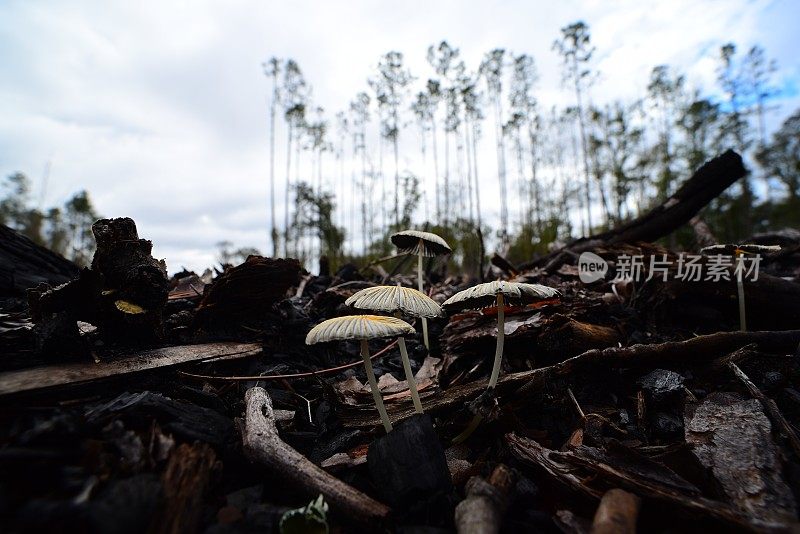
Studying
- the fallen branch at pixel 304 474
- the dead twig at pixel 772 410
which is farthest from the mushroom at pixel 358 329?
the dead twig at pixel 772 410

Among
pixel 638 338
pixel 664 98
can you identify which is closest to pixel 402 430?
pixel 638 338

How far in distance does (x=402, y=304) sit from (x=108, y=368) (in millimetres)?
1519

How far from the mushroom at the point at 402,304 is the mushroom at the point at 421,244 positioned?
0.90m

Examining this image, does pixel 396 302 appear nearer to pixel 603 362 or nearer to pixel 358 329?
pixel 358 329

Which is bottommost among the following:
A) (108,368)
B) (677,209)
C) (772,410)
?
(772,410)

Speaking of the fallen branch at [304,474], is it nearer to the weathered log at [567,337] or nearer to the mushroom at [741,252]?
the weathered log at [567,337]

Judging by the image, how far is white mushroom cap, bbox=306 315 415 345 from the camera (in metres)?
1.42

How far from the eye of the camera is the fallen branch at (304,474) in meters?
1.33

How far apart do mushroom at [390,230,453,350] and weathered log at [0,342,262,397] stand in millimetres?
1339

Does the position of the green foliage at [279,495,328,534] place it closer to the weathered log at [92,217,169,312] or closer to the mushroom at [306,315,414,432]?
the mushroom at [306,315,414,432]

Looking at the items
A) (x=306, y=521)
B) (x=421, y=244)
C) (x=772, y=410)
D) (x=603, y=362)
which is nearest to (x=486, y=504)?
(x=306, y=521)

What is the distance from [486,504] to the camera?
1.29m

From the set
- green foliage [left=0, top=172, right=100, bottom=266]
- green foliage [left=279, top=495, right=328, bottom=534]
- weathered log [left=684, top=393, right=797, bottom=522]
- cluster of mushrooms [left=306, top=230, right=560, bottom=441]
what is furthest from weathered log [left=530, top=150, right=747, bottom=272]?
green foliage [left=0, top=172, right=100, bottom=266]

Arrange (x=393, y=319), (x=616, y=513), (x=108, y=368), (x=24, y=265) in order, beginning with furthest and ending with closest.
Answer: (x=24, y=265) → (x=108, y=368) → (x=393, y=319) → (x=616, y=513)
